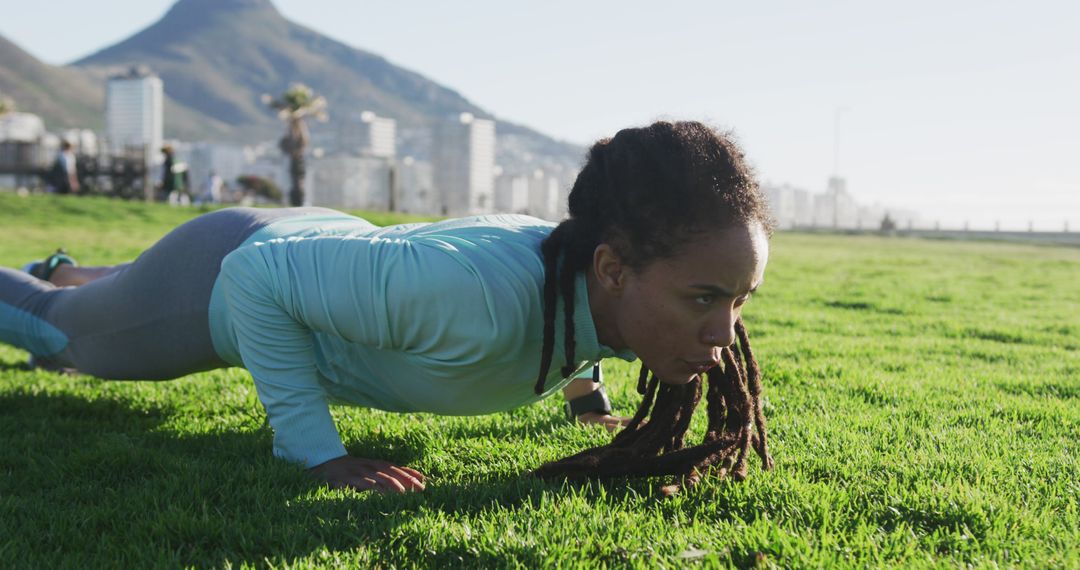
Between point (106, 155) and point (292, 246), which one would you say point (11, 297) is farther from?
point (106, 155)

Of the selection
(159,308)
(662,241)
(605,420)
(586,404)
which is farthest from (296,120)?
(662,241)

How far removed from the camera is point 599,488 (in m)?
2.88

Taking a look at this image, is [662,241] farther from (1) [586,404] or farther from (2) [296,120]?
(2) [296,120]

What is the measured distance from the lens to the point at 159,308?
3.86 m

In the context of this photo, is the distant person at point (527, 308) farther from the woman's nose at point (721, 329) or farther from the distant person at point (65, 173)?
the distant person at point (65, 173)

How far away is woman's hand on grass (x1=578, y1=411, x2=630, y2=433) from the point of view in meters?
3.83

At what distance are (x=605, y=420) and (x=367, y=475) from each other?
128 cm

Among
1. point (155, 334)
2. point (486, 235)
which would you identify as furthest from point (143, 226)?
point (486, 235)

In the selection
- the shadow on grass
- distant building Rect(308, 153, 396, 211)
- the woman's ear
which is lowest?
the shadow on grass

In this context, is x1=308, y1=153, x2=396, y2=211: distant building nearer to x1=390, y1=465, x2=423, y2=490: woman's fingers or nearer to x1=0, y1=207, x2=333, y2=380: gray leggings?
x1=0, y1=207, x2=333, y2=380: gray leggings

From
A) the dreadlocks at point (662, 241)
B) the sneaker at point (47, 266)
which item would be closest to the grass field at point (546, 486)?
the dreadlocks at point (662, 241)

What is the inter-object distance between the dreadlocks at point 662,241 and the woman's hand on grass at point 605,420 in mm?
602

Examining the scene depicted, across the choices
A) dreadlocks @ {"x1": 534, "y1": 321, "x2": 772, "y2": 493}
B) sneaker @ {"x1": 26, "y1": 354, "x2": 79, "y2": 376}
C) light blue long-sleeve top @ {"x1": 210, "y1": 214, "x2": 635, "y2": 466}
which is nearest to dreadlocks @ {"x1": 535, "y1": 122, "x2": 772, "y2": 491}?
dreadlocks @ {"x1": 534, "y1": 321, "x2": 772, "y2": 493}

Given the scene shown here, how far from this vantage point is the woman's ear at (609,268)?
2.60m
